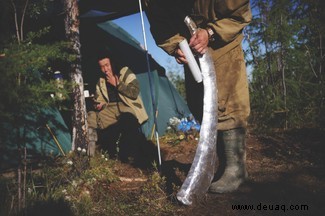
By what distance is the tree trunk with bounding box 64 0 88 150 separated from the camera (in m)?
3.74

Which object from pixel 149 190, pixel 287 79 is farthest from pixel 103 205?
pixel 287 79

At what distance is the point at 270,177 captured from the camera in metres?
2.81

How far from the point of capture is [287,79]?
543cm

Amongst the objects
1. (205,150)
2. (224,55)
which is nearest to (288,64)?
(224,55)

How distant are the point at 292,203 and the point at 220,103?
3.02 ft

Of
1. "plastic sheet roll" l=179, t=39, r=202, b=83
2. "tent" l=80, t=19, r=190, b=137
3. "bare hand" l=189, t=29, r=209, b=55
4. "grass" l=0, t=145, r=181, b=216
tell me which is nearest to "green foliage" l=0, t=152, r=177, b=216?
"grass" l=0, t=145, r=181, b=216

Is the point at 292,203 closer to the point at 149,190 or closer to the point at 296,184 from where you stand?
the point at 296,184

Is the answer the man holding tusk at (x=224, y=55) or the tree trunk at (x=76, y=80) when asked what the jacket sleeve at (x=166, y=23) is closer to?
the man holding tusk at (x=224, y=55)

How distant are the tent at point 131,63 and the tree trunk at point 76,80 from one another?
6.58 feet

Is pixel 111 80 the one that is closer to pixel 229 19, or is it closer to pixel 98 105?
pixel 98 105

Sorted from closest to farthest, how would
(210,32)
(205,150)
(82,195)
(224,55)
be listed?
(205,150), (210,32), (224,55), (82,195)

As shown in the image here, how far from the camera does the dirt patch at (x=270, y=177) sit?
2.12 m

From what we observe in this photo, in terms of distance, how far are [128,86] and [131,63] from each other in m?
1.37

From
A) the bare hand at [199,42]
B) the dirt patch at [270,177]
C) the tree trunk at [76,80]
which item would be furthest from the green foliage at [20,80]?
the tree trunk at [76,80]
